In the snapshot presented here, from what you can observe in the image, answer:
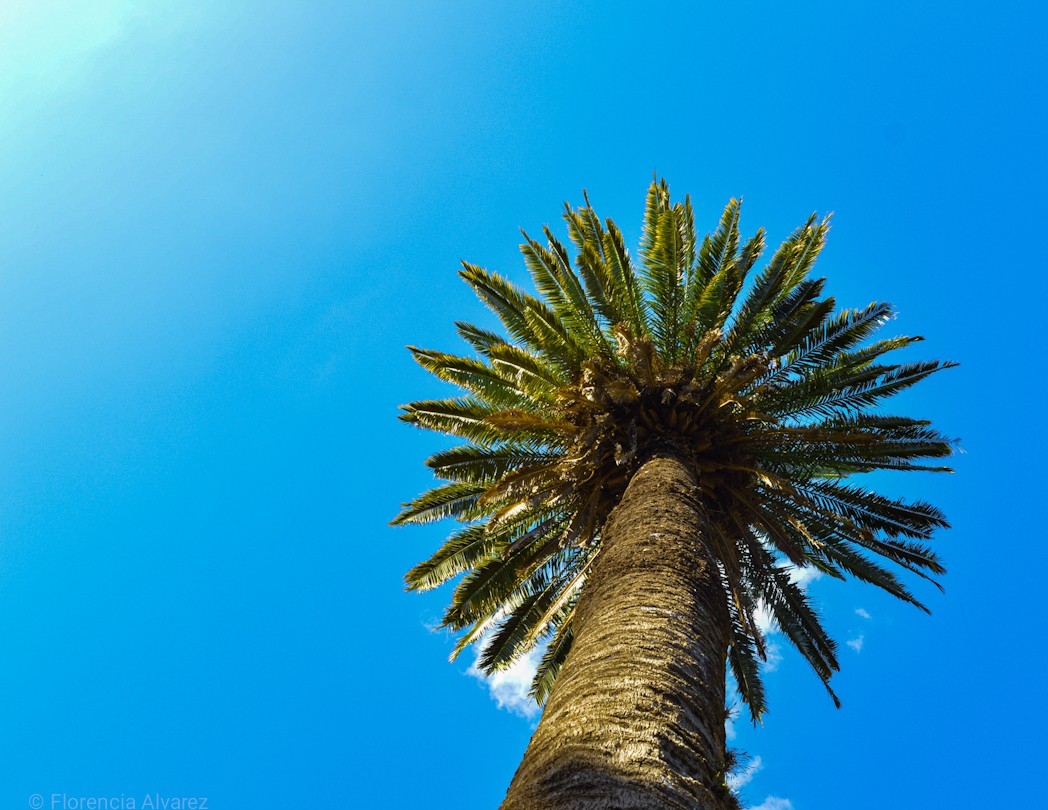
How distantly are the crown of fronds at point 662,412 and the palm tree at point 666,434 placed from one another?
1.2 inches

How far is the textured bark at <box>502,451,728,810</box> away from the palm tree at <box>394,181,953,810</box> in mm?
518

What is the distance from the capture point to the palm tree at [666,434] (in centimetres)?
880

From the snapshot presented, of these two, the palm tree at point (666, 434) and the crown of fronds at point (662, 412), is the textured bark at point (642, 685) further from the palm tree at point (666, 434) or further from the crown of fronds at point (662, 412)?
the crown of fronds at point (662, 412)

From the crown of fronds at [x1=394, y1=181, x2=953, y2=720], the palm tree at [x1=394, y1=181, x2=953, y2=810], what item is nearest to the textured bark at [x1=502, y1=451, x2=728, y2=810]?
the palm tree at [x1=394, y1=181, x2=953, y2=810]

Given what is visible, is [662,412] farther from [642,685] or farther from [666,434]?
[642,685]

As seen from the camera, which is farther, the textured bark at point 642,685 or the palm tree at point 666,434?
the palm tree at point 666,434

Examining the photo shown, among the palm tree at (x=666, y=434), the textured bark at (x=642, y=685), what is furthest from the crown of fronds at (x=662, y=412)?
the textured bark at (x=642, y=685)

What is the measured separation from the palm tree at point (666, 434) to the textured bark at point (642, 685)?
1.70 feet

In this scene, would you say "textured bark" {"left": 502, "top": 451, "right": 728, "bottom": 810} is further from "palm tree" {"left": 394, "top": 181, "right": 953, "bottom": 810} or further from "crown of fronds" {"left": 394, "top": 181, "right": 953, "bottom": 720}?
"crown of fronds" {"left": 394, "top": 181, "right": 953, "bottom": 720}

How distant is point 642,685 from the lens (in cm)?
409

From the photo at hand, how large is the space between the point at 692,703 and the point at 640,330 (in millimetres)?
7577

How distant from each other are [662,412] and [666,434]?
1.09ft

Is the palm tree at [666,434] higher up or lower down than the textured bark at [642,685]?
higher up

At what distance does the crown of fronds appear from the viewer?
9.16 meters
